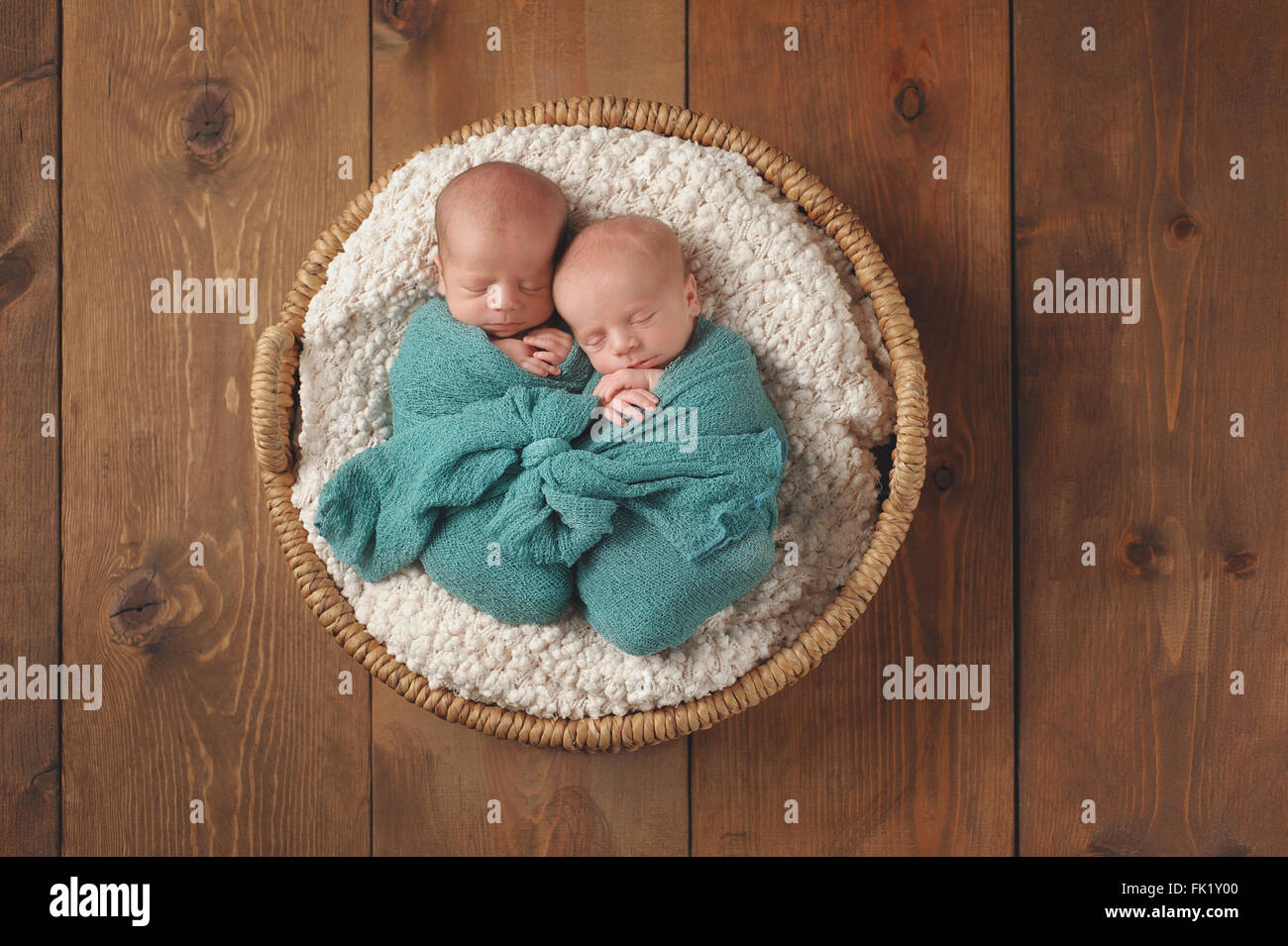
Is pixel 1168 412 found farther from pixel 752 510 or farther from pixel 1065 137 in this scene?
pixel 752 510

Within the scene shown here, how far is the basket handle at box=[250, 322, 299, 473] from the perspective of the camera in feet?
3.34

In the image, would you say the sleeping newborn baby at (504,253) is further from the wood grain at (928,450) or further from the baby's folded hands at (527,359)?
the wood grain at (928,450)

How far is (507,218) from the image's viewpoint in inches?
38.2

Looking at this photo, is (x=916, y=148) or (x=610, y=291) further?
(x=916, y=148)

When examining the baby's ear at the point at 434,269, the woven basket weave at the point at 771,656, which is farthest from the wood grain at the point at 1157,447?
the baby's ear at the point at 434,269

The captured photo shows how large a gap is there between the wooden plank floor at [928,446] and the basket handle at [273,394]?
21 centimetres

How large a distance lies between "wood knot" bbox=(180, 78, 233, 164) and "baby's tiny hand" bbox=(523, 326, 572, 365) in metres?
0.56

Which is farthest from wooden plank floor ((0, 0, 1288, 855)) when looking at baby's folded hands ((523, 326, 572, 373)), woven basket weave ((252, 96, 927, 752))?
baby's folded hands ((523, 326, 572, 373))

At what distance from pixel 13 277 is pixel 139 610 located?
0.48 meters

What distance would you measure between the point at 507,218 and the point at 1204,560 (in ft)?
3.28

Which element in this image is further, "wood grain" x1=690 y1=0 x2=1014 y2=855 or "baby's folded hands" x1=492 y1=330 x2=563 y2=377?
"wood grain" x1=690 y1=0 x2=1014 y2=855

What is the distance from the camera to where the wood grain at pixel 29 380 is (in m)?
1.24

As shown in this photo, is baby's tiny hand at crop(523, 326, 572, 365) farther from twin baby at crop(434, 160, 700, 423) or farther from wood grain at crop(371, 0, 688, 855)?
wood grain at crop(371, 0, 688, 855)
